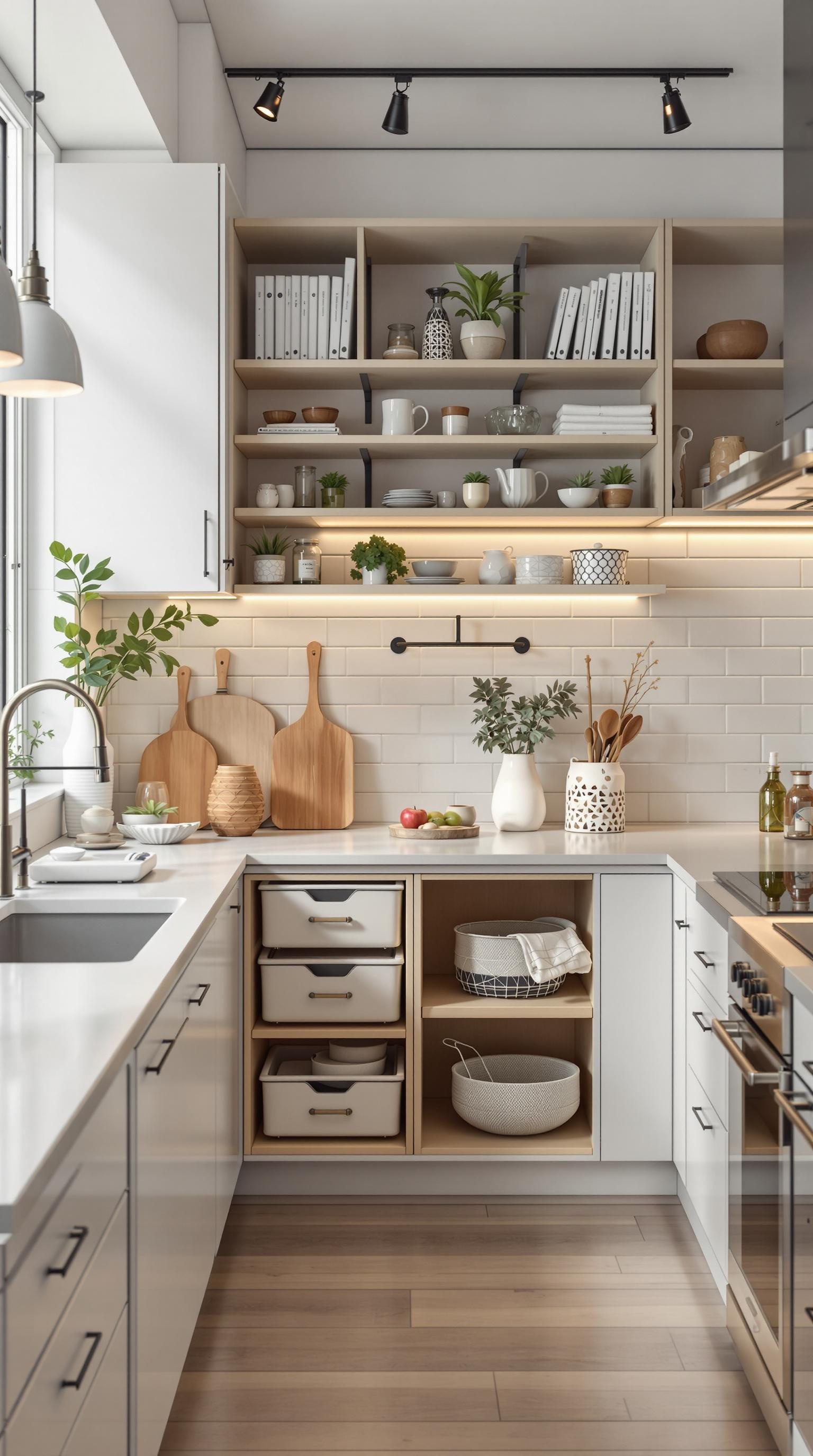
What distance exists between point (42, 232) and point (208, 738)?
1.50 meters

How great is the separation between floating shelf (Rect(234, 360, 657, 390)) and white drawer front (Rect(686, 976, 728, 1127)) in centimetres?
170

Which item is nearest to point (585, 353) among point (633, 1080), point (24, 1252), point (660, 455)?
point (660, 455)

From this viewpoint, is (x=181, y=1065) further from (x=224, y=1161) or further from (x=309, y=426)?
(x=309, y=426)

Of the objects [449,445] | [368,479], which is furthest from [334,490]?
[449,445]

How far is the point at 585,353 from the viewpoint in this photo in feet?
10.6

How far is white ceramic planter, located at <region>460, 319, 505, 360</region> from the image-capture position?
324cm

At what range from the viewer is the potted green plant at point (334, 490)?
333 cm

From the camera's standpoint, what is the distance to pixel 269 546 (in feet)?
10.9

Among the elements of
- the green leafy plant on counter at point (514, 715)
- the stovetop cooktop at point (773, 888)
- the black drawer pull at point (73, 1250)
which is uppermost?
the green leafy plant on counter at point (514, 715)

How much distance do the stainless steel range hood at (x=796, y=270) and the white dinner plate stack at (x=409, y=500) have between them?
98 centimetres

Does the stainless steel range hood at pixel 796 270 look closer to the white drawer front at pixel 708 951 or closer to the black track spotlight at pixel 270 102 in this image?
the white drawer front at pixel 708 951

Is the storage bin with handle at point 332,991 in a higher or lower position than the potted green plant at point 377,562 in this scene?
lower

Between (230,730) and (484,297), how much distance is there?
148 cm

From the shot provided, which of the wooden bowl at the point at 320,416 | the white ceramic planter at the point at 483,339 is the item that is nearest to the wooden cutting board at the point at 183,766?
the wooden bowl at the point at 320,416
